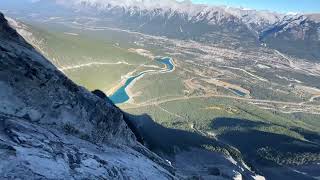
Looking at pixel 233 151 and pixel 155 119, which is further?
pixel 155 119

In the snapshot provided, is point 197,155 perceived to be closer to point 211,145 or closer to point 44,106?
point 211,145

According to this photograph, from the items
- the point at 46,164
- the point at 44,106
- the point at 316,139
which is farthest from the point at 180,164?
the point at 316,139

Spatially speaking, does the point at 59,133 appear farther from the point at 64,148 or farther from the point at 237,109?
the point at 237,109

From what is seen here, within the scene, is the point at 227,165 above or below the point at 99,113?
below

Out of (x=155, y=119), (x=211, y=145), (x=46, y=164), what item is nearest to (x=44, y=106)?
(x=46, y=164)

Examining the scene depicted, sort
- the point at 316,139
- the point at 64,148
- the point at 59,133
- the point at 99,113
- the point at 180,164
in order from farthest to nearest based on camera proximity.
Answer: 1. the point at 316,139
2. the point at 180,164
3. the point at 99,113
4. the point at 59,133
5. the point at 64,148

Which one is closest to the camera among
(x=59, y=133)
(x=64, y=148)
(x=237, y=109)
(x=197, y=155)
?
(x=64, y=148)

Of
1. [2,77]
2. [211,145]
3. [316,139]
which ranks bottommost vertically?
[316,139]
